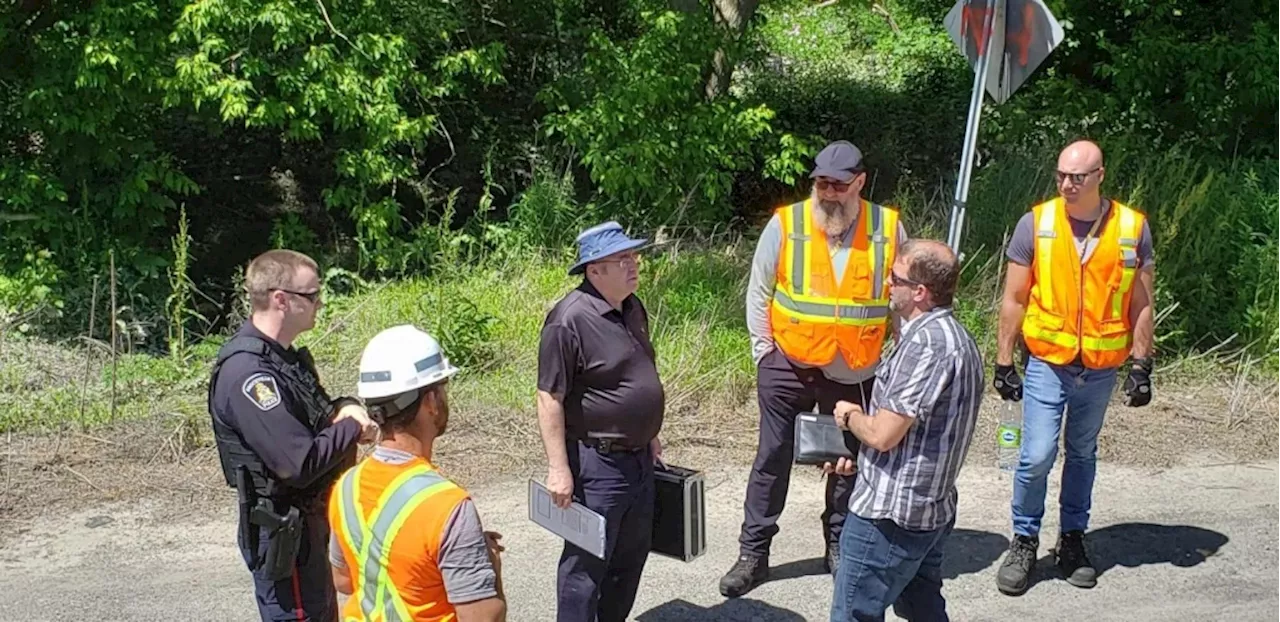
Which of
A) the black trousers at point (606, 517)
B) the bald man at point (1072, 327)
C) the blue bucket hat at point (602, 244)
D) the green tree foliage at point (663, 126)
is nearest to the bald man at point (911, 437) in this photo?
the black trousers at point (606, 517)

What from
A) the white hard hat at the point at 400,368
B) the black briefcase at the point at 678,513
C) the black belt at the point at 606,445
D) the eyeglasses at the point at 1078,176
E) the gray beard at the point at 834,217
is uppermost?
the eyeglasses at the point at 1078,176

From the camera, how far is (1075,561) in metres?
5.51

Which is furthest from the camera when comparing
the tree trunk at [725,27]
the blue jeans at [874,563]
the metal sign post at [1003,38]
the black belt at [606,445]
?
the tree trunk at [725,27]

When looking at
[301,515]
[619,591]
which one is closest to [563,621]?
[619,591]

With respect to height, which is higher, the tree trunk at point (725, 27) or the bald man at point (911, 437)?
the tree trunk at point (725, 27)

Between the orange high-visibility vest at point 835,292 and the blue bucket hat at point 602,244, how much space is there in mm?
1045

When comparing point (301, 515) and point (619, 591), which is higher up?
point (301, 515)

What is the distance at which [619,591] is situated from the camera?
454cm

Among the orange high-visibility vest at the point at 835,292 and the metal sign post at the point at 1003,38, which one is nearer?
the orange high-visibility vest at the point at 835,292

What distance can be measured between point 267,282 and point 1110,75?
9.96 meters

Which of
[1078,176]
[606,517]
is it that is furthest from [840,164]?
[606,517]

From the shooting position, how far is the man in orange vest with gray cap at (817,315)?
16.9 feet

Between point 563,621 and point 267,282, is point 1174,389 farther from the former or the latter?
point 267,282

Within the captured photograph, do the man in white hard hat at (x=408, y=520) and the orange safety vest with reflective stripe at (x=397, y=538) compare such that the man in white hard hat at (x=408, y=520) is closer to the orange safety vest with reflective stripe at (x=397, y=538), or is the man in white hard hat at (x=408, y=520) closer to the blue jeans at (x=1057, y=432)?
the orange safety vest with reflective stripe at (x=397, y=538)
